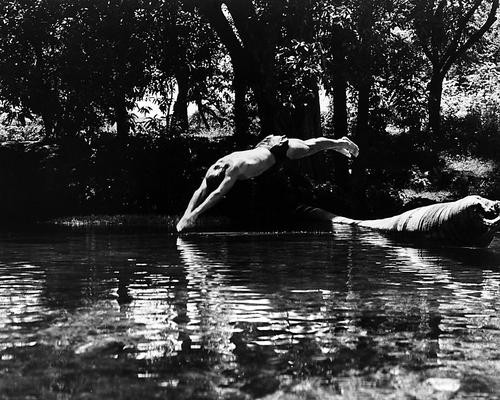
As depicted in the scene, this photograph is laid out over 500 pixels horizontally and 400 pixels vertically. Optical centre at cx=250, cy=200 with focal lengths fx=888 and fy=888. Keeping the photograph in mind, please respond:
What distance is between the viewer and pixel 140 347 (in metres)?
6.90

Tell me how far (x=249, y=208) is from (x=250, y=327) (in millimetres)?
20791

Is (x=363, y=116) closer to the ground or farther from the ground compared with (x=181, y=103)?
closer to the ground

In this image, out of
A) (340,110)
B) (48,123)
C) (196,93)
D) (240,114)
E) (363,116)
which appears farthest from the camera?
(196,93)

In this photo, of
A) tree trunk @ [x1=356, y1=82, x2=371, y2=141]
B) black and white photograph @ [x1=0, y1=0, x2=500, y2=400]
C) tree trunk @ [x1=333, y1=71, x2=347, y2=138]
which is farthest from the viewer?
tree trunk @ [x1=333, y1=71, x2=347, y2=138]

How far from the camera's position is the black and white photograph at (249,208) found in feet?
21.3

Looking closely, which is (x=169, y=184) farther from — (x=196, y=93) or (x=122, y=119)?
(x=196, y=93)

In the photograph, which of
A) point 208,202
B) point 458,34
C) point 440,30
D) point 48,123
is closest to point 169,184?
point 48,123

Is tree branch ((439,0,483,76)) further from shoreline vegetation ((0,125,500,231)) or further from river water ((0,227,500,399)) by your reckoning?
river water ((0,227,500,399))

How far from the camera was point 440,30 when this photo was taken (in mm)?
35000

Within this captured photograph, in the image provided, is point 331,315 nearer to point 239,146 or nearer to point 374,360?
point 374,360

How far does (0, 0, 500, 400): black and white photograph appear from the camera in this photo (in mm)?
6484

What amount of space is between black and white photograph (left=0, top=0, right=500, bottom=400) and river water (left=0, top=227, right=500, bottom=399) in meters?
0.03

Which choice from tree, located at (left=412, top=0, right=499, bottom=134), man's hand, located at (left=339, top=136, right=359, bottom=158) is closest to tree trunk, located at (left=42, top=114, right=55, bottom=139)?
tree, located at (left=412, top=0, right=499, bottom=134)

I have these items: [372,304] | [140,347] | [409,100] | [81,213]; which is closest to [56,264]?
[372,304]
